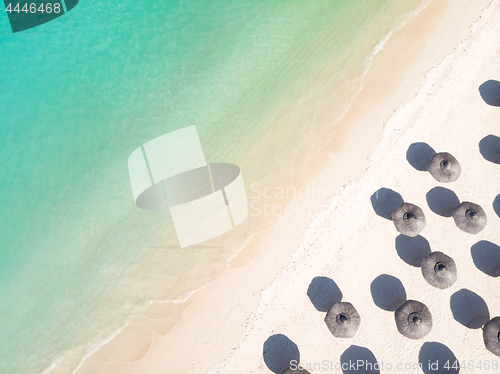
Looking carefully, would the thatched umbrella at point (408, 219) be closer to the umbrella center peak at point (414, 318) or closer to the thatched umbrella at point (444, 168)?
the thatched umbrella at point (444, 168)

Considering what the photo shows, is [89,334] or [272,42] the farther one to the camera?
[272,42]

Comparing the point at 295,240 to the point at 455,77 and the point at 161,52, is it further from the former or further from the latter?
the point at 161,52

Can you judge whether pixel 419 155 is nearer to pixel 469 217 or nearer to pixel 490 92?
pixel 469 217

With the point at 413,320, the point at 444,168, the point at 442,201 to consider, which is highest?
the point at 444,168

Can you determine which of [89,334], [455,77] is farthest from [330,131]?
[89,334]

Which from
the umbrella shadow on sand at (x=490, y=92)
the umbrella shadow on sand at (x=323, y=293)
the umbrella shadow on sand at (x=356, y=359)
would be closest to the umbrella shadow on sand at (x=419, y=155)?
the umbrella shadow on sand at (x=490, y=92)

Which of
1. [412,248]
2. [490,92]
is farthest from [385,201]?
[490,92]
